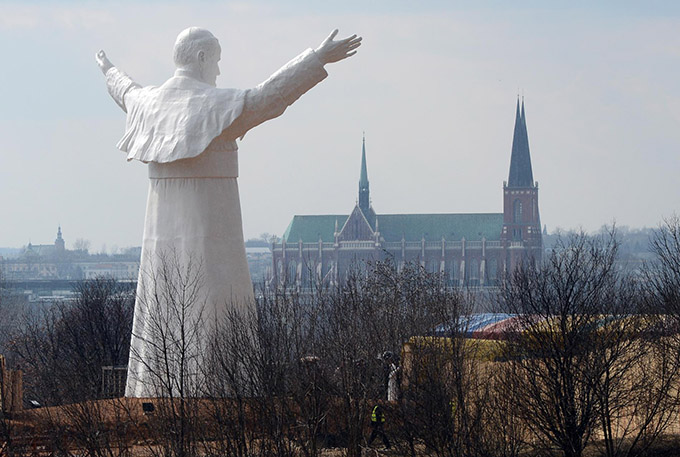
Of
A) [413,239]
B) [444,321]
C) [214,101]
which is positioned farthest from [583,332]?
[413,239]

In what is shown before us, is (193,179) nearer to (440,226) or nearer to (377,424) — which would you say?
(377,424)

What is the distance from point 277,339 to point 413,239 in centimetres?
15857

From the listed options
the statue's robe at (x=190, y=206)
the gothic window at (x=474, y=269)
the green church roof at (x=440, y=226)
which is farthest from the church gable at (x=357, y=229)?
the statue's robe at (x=190, y=206)

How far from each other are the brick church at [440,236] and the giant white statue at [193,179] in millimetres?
145509

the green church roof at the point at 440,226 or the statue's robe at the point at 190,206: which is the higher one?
the green church roof at the point at 440,226

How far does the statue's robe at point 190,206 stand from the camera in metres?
20.5

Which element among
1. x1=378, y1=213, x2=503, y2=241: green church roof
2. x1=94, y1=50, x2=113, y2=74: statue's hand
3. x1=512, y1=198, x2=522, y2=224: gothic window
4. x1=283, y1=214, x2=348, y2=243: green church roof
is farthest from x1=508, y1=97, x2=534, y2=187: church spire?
x1=94, y1=50, x2=113, y2=74: statue's hand

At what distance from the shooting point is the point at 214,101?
67.5 ft

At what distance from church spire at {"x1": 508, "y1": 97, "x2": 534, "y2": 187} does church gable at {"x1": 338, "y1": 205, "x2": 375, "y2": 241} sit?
71.3 feet

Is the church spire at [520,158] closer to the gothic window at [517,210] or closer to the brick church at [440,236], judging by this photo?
the brick church at [440,236]

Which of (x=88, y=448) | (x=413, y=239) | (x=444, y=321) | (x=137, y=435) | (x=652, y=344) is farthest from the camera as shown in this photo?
(x=413, y=239)

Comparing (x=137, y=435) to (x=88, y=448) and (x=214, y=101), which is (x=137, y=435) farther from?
(x=214, y=101)

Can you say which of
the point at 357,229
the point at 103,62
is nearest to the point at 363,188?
the point at 357,229

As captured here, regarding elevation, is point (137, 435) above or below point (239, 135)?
below
